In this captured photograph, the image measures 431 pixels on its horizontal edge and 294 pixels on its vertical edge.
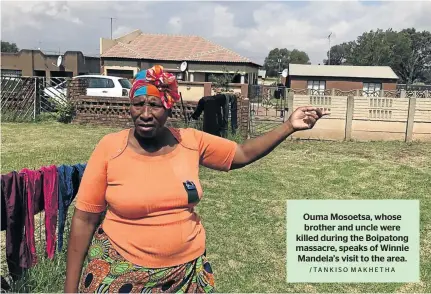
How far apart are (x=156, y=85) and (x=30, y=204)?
1.56 meters

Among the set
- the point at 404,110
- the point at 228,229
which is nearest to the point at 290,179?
the point at 228,229

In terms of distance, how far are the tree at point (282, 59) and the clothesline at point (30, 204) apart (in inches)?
3129

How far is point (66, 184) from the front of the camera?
3.22 metres

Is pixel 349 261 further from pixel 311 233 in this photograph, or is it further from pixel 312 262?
pixel 311 233

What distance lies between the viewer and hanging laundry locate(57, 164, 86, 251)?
3.18 meters

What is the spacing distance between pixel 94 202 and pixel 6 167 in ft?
20.6

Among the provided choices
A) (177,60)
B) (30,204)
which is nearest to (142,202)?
(30,204)

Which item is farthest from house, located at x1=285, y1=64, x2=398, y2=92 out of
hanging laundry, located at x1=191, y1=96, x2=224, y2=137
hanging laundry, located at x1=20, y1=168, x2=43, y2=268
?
hanging laundry, located at x1=20, y1=168, x2=43, y2=268

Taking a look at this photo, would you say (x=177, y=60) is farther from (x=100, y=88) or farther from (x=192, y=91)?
(x=100, y=88)

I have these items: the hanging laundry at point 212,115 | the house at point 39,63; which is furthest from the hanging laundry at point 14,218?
the house at point 39,63

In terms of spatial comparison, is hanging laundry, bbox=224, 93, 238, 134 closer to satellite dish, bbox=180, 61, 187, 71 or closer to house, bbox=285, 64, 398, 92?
satellite dish, bbox=180, 61, 187, 71

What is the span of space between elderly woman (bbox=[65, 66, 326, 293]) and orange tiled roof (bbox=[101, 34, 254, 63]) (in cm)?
2954

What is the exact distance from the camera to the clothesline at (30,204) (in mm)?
2875

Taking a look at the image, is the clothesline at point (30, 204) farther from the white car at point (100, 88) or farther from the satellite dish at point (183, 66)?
the satellite dish at point (183, 66)
